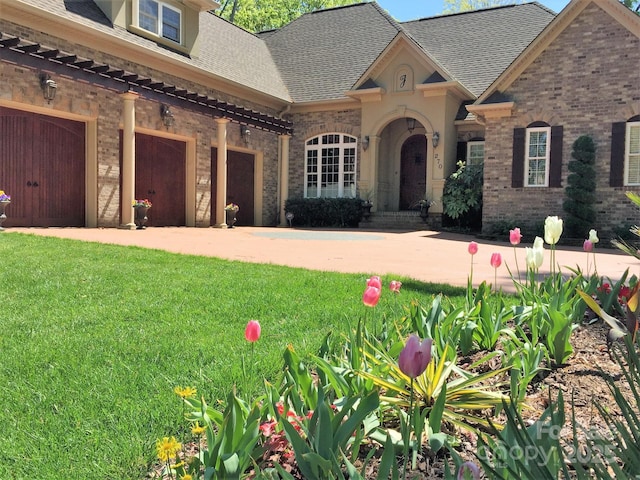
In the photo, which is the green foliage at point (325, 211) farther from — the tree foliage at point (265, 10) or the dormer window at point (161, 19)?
the tree foliage at point (265, 10)

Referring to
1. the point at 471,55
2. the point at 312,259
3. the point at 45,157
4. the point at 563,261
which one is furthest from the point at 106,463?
the point at 471,55

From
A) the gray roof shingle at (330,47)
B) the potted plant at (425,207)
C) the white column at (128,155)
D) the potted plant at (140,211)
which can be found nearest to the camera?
the white column at (128,155)

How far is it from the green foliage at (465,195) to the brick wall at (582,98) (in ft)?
4.75

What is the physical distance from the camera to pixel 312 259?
25.9 ft

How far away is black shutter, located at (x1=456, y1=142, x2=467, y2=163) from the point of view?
17.4 metres

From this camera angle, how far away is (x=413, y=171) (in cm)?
1930

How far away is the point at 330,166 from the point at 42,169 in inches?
392

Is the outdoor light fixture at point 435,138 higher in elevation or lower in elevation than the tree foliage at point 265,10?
lower

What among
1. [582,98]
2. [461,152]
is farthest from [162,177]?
[582,98]

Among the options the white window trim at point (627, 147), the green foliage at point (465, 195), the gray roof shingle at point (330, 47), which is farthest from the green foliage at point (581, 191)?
the gray roof shingle at point (330, 47)

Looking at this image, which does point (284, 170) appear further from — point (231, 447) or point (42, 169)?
point (231, 447)

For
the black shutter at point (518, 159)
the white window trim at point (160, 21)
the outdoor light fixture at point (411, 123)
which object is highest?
the white window trim at point (160, 21)

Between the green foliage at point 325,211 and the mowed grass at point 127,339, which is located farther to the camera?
the green foliage at point 325,211

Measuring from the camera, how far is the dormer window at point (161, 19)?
14.4 meters
